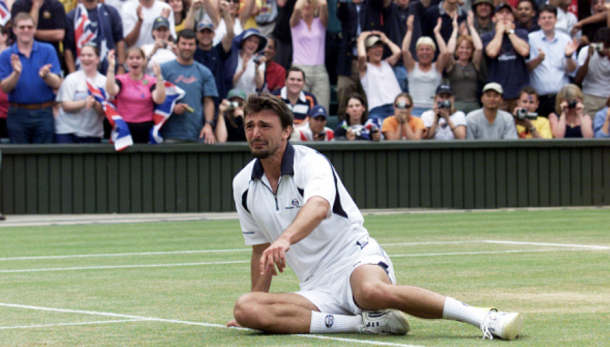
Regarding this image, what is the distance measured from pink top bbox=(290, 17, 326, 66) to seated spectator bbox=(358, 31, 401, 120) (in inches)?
27.8

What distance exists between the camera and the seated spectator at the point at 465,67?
60.2 ft

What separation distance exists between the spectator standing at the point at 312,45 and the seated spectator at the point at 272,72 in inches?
14.1

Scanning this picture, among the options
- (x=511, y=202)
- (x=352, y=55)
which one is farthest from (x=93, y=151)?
(x=511, y=202)

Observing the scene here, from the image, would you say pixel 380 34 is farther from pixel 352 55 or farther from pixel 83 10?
pixel 83 10

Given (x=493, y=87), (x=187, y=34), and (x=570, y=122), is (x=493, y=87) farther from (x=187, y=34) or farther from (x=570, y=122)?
(x=187, y=34)

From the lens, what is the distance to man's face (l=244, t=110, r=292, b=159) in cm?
577

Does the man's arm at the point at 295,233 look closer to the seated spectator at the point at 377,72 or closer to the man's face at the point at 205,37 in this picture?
the man's face at the point at 205,37

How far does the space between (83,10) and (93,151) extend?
2357mm

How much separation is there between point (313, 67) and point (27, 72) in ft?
16.6

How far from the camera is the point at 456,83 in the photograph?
18625 millimetres

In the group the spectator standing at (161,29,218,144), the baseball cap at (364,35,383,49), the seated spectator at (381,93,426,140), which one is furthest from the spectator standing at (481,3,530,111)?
the spectator standing at (161,29,218,144)

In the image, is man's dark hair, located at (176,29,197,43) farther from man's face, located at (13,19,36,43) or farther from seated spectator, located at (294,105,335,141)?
seated spectator, located at (294,105,335,141)

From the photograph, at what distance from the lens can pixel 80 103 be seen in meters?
16.2

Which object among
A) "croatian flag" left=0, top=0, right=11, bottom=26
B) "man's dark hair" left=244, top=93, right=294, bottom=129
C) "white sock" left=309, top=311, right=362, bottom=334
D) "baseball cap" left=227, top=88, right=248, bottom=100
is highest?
"croatian flag" left=0, top=0, right=11, bottom=26
